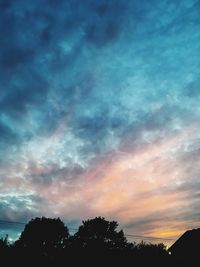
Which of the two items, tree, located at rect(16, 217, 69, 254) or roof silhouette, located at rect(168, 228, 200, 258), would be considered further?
tree, located at rect(16, 217, 69, 254)

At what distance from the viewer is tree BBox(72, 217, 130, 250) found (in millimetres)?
85938

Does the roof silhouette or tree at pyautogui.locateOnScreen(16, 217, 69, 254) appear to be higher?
tree at pyautogui.locateOnScreen(16, 217, 69, 254)

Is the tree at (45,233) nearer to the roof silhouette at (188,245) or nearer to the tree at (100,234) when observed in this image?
the tree at (100,234)

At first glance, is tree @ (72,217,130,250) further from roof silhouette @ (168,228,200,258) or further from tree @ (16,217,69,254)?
roof silhouette @ (168,228,200,258)

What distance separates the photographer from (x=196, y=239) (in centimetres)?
5272

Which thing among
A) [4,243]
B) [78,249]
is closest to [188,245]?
[78,249]

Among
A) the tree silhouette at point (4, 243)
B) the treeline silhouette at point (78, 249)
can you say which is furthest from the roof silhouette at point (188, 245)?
the tree silhouette at point (4, 243)

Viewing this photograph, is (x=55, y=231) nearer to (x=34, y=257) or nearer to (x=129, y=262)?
(x=129, y=262)

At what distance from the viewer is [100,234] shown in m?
88.3

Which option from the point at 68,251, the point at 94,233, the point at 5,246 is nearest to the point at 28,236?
the point at 94,233

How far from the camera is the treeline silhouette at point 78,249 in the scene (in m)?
35.6

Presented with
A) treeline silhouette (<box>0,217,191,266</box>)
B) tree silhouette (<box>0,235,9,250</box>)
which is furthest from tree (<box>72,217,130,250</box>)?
tree silhouette (<box>0,235,9,250</box>)

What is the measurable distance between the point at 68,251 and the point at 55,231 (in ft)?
138

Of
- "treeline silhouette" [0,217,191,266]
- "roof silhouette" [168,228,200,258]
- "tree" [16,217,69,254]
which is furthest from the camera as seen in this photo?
"tree" [16,217,69,254]
